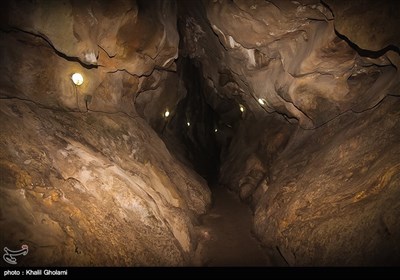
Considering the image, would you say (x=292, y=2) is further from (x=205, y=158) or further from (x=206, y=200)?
(x=205, y=158)

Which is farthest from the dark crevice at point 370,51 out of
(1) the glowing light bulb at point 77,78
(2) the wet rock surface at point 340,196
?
(1) the glowing light bulb at point 77,78

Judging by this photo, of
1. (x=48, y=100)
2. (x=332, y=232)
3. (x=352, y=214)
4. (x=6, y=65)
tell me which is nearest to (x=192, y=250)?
(x=332, y=232)

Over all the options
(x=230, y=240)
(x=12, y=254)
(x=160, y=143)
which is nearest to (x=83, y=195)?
(x=12, y=254)

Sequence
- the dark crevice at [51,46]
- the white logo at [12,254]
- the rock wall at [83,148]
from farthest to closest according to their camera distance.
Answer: the dark crevice at [51,46], the rock wall at [83,148], the white logo at [12,254]

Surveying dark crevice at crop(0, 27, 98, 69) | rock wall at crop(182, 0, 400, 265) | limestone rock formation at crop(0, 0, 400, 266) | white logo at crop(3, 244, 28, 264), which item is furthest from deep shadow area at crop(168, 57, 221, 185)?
white logo at crop(3, 244, 28, 264)

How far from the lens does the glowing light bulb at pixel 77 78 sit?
332 inches

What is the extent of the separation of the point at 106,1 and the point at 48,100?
3.46 metres

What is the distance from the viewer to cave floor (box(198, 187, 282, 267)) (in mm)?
7934

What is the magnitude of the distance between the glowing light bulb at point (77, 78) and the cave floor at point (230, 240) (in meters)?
6.61

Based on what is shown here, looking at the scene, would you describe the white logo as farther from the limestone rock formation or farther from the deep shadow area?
the deep shadow area

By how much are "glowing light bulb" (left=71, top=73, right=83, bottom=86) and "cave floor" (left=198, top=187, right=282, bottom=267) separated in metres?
6.61

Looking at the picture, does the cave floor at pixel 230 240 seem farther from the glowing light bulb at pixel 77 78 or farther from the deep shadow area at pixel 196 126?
the glowing light bulb at pixel 77 78

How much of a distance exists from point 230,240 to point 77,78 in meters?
7.41

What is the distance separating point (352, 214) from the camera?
6207 millimetres
